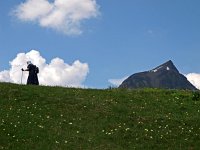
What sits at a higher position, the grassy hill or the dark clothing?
the dark clothing

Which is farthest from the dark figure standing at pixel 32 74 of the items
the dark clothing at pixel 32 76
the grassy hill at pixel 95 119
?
the grassy hill at pixel 95 119

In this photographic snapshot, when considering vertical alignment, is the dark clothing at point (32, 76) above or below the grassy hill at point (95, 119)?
above

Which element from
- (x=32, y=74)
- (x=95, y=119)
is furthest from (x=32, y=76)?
(x=95, y=119)

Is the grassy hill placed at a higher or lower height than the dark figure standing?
lower

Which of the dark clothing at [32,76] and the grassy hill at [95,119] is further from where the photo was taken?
the dark clothing at [32,76]

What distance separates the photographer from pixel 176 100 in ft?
113

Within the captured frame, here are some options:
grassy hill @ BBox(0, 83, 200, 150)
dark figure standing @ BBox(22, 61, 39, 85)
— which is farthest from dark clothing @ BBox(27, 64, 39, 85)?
grassy hill @ BBox(0, 83, 200, 150)

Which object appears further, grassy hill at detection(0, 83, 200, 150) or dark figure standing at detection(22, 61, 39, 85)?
dark figure standing at detection(22, 61, 39, 85)

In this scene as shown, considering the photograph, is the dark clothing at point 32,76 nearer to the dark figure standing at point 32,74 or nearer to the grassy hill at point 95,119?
the dark figure standing at point 32,74

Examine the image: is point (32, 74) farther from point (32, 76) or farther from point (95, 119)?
point (95, 119)

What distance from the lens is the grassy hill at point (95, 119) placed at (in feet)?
79.6

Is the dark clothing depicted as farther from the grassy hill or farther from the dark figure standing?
the grassy hill

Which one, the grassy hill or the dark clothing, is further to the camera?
the dark clothing

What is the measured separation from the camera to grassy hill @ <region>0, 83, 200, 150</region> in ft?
79.6
